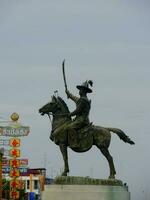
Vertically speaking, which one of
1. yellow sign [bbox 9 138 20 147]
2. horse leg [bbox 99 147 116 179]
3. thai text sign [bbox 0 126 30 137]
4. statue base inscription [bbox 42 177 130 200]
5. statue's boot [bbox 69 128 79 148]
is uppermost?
thai text sign [bbox 0 126 30 137]

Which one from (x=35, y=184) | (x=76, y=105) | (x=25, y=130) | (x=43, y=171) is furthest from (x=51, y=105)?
(x=43, y=171)

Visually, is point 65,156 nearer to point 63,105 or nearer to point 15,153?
point 63,105

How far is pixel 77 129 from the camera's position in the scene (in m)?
24.5

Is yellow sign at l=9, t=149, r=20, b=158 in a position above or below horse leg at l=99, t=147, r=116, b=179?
above

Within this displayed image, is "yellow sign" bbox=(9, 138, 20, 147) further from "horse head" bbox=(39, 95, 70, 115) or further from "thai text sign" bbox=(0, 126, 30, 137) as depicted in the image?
"horse head" bbox=(39, 95, 70, 115)

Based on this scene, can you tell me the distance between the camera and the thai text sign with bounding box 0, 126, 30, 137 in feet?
194

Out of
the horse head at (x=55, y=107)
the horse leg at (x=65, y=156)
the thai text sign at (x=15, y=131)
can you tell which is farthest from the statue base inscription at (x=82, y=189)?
the thai text sign at (x=15, y=131)

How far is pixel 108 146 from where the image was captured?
24.8m

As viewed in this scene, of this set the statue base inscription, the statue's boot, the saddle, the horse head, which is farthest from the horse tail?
the horse head

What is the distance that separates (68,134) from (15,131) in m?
35.3

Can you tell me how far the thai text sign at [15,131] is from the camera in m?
59.0

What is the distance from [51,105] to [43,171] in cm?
10654

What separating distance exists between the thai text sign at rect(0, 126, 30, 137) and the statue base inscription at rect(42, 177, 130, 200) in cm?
3456

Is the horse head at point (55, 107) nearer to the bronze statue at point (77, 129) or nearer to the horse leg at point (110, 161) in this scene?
the bronze statue at point (77, 129)
